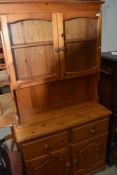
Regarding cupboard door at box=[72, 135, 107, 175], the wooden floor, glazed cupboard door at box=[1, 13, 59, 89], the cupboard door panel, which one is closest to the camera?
glazed cupboard door at box=[1, 13, 59, 89]

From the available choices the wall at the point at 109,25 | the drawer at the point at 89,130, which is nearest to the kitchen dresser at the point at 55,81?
the drawer at the point at 89,130

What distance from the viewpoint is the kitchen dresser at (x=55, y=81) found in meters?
1.18

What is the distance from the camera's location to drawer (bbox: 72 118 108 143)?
141cm

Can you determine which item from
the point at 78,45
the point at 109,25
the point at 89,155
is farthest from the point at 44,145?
the point at 109,25

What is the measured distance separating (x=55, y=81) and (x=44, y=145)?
0.56 m

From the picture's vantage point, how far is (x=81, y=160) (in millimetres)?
1565

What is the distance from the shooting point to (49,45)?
4.24 feet

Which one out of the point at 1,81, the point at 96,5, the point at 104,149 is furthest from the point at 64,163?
the point at 96,5

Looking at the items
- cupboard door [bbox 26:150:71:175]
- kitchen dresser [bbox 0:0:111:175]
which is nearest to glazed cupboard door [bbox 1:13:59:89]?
kitchen dresser [bbox 0:0:111:175]

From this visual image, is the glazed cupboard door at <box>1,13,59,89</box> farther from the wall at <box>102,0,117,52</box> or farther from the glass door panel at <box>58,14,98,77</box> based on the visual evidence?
the wall at <box>102,0,117,52</box>

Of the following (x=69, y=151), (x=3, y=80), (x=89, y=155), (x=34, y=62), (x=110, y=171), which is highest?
(x=34, y=62)

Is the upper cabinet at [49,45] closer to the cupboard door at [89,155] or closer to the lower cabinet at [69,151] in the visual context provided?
the lower cabinet at [69,151]

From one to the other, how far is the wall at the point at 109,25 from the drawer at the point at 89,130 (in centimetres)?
96

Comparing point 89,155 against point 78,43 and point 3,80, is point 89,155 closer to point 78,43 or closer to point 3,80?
point 78,43
